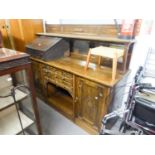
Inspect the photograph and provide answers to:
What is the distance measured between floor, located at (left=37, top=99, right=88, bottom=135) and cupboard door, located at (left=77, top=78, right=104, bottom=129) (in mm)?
219

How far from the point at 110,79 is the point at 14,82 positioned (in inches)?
42.6

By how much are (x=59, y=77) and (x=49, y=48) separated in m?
0.50

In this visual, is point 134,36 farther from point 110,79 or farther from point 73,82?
point 73,82

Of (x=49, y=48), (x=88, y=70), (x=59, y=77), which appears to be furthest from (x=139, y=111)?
(x=49, y=48)

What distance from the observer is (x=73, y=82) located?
1.76 m

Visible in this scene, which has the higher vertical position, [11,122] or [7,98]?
[7,98]

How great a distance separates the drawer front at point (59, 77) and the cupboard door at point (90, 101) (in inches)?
6.4

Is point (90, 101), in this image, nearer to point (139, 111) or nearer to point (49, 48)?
point (139, 111)

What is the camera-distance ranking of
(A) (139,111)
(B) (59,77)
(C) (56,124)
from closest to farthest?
(A) (139,111)
(B) (59,77)
(C) (56,124)

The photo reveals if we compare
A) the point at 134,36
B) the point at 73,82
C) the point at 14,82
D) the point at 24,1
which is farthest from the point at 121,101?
the point at 24,1

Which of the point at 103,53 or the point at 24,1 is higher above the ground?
the point at 24,1

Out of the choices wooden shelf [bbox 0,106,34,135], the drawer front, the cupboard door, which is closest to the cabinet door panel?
the cupboard door

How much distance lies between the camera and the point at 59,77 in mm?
1965

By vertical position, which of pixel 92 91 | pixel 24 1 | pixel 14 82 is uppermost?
pixel 24 1
